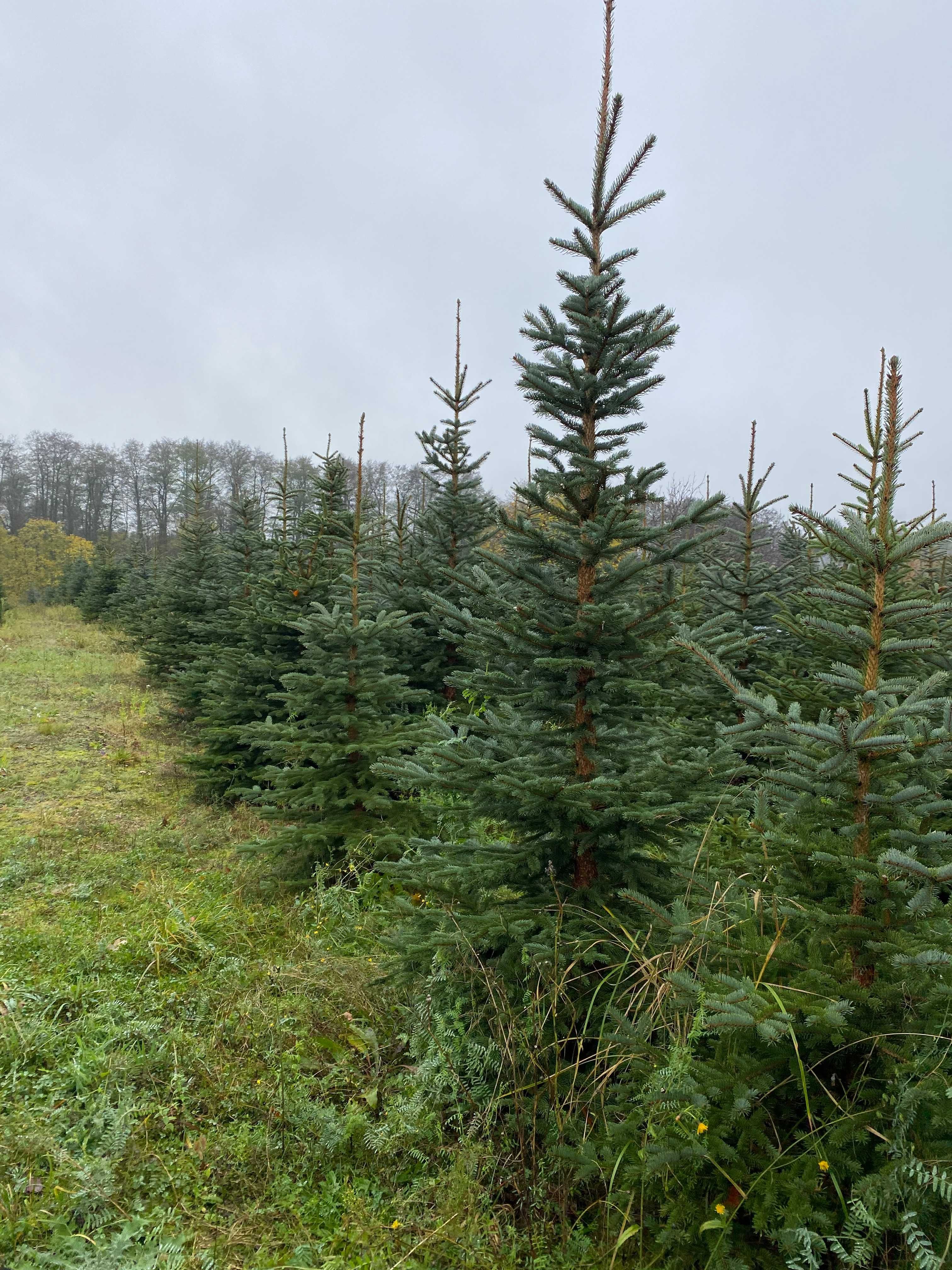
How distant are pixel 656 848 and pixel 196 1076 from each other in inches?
106

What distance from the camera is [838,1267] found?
2092 mm

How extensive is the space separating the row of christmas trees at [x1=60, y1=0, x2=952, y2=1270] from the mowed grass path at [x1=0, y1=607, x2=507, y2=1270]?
51 cm

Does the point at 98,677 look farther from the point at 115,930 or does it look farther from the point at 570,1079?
the point at 570,1079

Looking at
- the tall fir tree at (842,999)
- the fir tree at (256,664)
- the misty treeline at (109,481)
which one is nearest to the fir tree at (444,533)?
the fir tree at (256,664)

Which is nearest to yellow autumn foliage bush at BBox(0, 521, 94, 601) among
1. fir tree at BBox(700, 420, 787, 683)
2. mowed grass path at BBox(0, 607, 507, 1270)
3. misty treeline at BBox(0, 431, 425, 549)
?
misty treeline at BBox(0, 431, 425, 549)

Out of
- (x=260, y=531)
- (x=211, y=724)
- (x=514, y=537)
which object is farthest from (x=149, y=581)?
(x=514, y=537)

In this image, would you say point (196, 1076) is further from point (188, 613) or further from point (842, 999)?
point (188, 613)

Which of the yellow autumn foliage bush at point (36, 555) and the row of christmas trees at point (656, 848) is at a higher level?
the yellow autumn foliage bush at point (36, 555)

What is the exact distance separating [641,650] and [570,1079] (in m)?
2.06

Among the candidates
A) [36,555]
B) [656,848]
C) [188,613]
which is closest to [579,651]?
[656,848]

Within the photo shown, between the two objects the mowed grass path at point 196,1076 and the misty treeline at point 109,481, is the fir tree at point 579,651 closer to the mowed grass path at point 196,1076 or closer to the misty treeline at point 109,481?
the mowed grass path at point 196,1076

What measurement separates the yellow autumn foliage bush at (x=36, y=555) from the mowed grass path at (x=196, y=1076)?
88.5 ft

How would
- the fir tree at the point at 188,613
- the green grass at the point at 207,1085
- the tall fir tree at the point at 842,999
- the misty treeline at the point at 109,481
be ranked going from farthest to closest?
the misty treeline at the point at 109,481, the fir tree at the point at 188,613, the green grass at the point at 207,1085, the tall fir tree at the point at 842,999

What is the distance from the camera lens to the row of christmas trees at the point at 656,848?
2.14 metres
